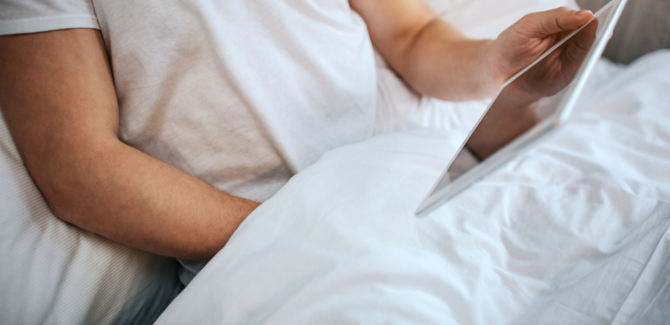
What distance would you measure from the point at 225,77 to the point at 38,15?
0.19 meters

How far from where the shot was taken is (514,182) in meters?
0.49

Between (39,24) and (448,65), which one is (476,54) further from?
(39,24)

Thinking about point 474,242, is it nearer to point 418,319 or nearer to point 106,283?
point 418,319

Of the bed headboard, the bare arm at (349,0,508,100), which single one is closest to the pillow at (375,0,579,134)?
the bare arm at (349,0,508,100)

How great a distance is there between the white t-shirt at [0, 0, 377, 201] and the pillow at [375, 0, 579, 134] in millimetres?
153

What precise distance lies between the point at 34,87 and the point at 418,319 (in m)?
0.42

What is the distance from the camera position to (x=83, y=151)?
0.43 meters

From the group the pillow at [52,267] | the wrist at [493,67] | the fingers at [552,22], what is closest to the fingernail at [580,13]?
the fingers at [552,22]

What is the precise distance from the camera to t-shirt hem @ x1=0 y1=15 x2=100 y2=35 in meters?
0.42

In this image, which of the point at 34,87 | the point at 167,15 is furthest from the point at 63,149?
the point at 167,15

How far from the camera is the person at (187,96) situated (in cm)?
43

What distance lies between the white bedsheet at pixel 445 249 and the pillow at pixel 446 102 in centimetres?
24

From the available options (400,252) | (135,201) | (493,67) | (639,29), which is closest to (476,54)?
(493,67)

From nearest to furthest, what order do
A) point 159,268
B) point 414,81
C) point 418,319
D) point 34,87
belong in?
point 418,319 → point 34,87 → point 159,268 → point 414,81
